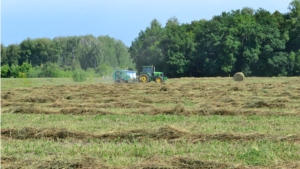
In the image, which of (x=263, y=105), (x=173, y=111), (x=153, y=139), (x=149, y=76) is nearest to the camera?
(x=153, y=139)

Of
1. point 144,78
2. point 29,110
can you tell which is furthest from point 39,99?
point 144,78

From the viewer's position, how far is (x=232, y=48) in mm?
65250

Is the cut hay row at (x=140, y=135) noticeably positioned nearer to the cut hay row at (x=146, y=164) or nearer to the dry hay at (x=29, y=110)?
the cut hay row at (x=146, y=164)

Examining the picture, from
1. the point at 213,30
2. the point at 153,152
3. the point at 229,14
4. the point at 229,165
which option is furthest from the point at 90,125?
the point at 229,14

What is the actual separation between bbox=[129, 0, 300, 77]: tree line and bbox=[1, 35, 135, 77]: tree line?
1514cm

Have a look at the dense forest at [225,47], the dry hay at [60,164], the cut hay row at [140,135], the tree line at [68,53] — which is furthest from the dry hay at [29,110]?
the tree line at [68,53]

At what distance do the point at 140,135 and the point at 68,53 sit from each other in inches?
3569

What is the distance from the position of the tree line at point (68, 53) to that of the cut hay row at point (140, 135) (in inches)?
2743

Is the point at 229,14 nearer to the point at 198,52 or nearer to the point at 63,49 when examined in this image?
the point at 198,52

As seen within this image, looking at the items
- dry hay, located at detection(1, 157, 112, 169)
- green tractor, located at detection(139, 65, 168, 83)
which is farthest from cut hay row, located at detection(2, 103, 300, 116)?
green tractor, located at detection(139, 65, 168, 83)

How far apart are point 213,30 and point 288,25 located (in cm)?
1219

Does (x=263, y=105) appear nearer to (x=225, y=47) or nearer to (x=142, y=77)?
(x=142, y=77)

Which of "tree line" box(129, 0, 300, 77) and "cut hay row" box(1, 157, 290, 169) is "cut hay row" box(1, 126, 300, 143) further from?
"tree line" box(129, 0, 300, 77)

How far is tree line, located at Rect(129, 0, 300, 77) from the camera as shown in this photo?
2518 inches
